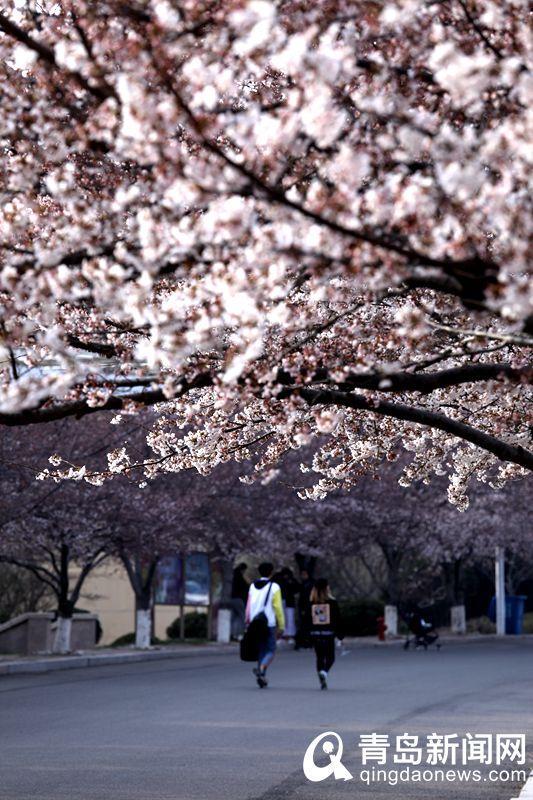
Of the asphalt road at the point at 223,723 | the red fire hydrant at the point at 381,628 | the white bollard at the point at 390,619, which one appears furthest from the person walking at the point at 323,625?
the white bollard at the point at 390,619

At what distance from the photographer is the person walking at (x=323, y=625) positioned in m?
22.2

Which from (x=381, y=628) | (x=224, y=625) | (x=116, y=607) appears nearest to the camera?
(x=224, y=625)

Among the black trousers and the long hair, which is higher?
the long hair

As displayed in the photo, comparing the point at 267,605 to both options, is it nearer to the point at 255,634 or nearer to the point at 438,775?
the point at 255,634

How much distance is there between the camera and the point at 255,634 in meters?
21.5

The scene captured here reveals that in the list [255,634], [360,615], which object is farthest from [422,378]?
[360,615]

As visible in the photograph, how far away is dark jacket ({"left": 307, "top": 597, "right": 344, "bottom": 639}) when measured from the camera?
2220cm

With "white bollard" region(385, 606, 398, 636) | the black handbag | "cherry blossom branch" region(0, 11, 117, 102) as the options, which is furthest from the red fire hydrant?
"cherry blossom branch" region(0, 11, 117, 102)

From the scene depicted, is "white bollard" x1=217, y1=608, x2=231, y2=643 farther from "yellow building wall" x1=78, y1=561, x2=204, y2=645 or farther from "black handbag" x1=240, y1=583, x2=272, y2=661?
"black handbag" x1=240, y1=583, x2=272, y2=661

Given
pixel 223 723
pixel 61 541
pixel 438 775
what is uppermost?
pixel 61 541

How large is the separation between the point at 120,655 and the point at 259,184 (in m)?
27.3

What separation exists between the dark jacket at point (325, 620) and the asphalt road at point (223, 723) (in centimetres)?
87

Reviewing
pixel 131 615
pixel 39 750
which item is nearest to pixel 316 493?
pixel 39 750

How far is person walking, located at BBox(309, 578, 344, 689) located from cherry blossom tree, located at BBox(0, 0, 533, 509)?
44.4 ft
